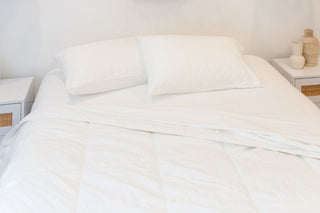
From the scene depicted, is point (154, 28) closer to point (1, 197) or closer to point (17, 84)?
point (17, 84)

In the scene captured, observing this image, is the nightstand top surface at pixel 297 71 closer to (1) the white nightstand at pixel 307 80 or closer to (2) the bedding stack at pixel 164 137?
(1) the white nightstand at pixel 307 80

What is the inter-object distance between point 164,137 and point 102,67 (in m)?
0.63

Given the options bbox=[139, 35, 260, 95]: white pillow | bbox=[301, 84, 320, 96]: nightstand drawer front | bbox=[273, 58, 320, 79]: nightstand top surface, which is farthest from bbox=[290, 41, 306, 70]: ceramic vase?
bbox=[139, 35, 260, 95]: white pillow

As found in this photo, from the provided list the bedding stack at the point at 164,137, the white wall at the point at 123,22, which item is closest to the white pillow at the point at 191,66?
the bedding stack at the point at 164,137

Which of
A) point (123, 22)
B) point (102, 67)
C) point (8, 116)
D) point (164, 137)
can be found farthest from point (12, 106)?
point (164, 137)

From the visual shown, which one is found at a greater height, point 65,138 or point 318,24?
point 318,24

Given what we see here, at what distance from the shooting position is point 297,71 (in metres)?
2.49

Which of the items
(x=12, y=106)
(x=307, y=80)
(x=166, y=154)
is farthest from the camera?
(x=307, y=80)

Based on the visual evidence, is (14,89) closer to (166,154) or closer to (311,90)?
(166,154)

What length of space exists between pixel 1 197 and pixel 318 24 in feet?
7.50

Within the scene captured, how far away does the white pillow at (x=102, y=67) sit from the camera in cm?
202

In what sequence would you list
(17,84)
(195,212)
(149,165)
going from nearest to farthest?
1. (195,212)
2. (149,165)
3. (17,84)

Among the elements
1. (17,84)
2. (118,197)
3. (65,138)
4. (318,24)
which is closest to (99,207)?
(118,197)

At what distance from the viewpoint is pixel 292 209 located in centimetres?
120
